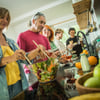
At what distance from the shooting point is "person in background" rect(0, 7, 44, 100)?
2.96ft

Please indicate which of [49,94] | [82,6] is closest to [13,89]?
[49,94]

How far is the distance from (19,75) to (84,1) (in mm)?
2026

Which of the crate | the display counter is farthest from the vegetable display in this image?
the crate

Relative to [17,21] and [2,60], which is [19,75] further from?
[17,21]

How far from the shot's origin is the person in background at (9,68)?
90 cm

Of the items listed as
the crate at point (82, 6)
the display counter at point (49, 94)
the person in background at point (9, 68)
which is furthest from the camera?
the crate at point (82, 6)

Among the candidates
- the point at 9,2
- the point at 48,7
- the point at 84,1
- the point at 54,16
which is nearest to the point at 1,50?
the point at 84,1

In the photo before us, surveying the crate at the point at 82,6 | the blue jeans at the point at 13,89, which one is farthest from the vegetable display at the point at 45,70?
the crate at the point at 82,6

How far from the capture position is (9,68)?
1012 millimetres

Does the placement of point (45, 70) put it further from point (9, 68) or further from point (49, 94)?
point (9, 68)

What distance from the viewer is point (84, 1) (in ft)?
7.54

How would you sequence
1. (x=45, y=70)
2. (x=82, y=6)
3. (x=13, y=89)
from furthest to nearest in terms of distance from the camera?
(x=82, y=6), (x=13, y=89), (x=45, y=70)

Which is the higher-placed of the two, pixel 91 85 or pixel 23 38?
pixel 23 38

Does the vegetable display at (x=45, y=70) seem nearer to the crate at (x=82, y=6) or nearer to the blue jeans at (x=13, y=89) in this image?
the blue jeans at (x=13, y=89)
